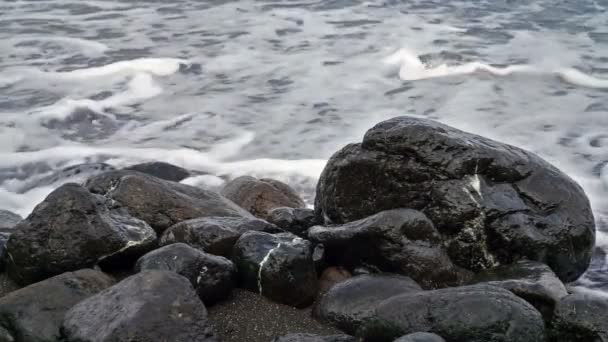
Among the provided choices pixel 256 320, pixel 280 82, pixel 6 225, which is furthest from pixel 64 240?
pixel 280 82

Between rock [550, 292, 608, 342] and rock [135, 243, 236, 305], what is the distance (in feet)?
A: 4.99

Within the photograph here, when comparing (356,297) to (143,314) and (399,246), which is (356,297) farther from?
(143,314)

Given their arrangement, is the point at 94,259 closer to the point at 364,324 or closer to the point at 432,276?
the point at 364,324

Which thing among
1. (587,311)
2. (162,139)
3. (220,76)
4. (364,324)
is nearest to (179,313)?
(364,324)

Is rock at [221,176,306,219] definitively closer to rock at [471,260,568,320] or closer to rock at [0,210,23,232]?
rock at [0,210,23,232]

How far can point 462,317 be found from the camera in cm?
278

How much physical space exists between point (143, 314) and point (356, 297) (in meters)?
1.04

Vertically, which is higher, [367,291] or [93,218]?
[93,218]

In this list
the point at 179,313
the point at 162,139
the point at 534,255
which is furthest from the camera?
the point at 162,139

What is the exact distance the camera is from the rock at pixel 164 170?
6207mm

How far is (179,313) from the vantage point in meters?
Result: 2.88

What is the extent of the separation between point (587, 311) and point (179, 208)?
2457mm

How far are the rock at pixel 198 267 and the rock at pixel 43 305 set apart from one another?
0.27 meters

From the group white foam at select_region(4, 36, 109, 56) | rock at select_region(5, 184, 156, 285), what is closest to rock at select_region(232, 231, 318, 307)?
rock at select_region(5, 184, 156, 285)
